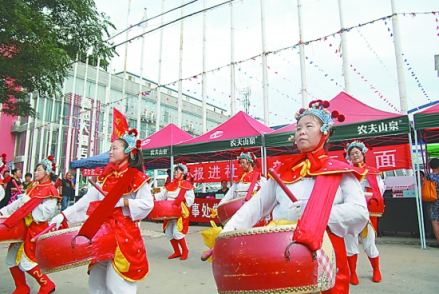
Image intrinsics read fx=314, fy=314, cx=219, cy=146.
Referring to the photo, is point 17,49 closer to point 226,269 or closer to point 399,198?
point 226,269

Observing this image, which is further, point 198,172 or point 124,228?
point 198,172

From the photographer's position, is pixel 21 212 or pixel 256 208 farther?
pixel 21 212

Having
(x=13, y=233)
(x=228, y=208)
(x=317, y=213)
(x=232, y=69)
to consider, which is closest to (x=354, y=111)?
(x=228, y=208)

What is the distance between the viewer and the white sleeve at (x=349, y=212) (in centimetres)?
160

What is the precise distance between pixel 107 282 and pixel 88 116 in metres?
18.5

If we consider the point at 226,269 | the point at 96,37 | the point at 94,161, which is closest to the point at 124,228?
the point at 226,269

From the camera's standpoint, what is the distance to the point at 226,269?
51.2 inches

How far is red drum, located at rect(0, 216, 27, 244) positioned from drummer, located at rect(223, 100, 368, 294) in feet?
9.82

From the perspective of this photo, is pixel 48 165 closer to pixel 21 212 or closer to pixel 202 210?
pixel 21 212

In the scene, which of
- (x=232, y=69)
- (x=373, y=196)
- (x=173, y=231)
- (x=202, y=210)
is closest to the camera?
(x=373, y=196)

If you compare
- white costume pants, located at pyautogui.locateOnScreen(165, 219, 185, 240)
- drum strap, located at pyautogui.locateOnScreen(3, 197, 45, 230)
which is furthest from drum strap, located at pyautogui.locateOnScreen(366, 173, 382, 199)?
drum strap, located at pyautogui.locateOnScreen(3, 197, 45, 230)

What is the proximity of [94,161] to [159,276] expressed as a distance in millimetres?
8834

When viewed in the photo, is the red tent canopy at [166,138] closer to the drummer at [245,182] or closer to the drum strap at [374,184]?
the drummer at [245,182]

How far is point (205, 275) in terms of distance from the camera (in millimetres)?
4605
